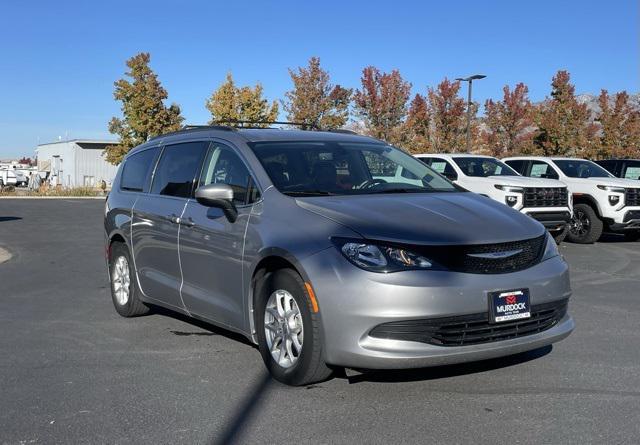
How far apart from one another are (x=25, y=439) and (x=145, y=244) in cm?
283

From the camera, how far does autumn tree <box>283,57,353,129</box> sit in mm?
37344

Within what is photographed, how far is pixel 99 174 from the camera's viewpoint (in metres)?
74.6

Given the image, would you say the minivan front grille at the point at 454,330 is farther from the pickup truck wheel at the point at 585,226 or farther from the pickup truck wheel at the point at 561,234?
the pickup truck wheel at the point at 585,226

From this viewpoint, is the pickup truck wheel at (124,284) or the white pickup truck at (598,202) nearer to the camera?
the pickup truck wheel at (124,284)

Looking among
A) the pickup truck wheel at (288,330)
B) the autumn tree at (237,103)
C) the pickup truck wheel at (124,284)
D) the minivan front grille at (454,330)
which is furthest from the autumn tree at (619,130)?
the pickup truck wheel at (288,330)

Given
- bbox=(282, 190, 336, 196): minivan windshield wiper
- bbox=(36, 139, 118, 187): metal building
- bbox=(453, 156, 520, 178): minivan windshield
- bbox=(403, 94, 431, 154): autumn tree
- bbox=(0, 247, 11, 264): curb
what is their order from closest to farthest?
bbox=(282, 190, 336, 196): minivan windshield wiper < bbox=(0, 247, 11, 264): curb < bbox=(453, 156, 520, 178): minivan windshield < bbox=(403, 94, 431, 154): autumn tree < bbox=(36, 139, 118, 187): metal building

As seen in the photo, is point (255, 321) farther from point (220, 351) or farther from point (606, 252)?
point (606, 252)

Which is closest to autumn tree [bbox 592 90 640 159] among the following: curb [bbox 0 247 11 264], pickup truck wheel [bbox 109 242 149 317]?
curb [bbox 0 247 11 264]

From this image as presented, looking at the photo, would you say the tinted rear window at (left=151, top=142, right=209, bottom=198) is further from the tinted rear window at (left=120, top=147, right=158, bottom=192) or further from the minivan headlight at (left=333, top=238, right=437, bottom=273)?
the minivan headlight at (left=333, top=238, right=437, bottom=273)

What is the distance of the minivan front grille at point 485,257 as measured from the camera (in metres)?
4.28

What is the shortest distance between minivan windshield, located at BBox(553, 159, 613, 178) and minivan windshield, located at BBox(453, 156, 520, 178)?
1.31 meters

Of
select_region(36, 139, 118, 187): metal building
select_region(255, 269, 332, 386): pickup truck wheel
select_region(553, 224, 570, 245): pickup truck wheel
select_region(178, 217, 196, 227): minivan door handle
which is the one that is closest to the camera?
select_region(255, 269, 332, 386): pickup truck wheel

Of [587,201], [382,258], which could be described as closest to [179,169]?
[382,258]

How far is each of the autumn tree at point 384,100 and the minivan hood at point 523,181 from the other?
853 inches
